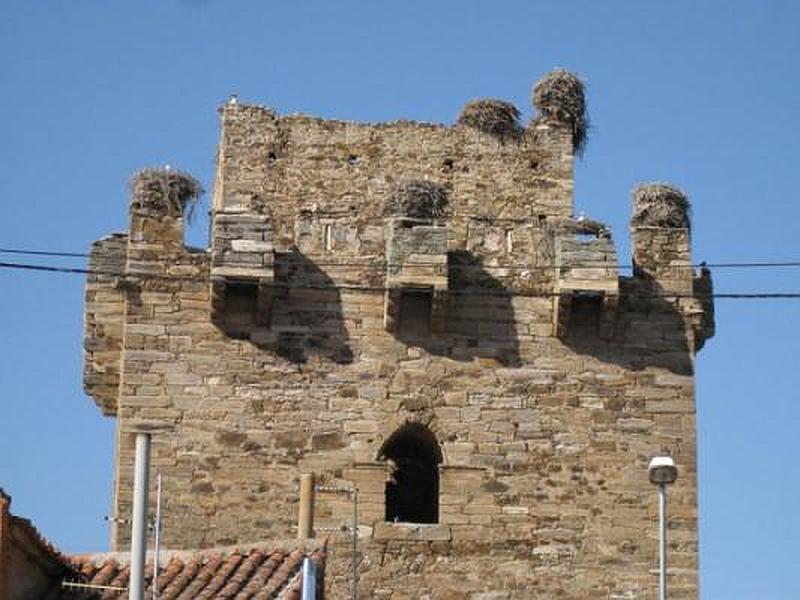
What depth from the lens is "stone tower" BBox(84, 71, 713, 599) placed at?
27.8m

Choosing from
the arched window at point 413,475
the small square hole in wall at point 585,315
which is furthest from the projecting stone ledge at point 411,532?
the small square hole in wall at point 585,315

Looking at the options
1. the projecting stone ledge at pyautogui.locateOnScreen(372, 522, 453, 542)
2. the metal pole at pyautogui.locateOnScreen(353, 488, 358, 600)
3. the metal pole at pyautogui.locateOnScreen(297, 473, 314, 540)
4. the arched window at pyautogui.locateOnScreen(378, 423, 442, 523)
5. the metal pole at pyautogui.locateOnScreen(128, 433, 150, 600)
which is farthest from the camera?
the arched window at pyautogui.locateOnScreen(378, 423, 442, 523)

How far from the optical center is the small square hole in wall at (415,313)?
28703 mm

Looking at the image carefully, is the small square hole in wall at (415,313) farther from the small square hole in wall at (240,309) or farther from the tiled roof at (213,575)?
the tiled roof at (213,575)

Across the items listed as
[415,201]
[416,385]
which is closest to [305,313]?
[416,385]

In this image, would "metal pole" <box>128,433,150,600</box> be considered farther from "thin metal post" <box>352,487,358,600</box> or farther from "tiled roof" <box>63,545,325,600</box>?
"thin metal post" <box>352,487,358,600</box>

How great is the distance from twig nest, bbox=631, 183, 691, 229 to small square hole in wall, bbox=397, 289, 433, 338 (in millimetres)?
2580

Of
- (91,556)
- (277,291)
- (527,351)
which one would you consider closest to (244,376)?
(277,291)

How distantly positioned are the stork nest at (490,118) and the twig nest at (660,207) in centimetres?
271

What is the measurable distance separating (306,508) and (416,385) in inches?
72.4

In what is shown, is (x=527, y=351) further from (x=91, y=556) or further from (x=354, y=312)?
(x=91, y=556)

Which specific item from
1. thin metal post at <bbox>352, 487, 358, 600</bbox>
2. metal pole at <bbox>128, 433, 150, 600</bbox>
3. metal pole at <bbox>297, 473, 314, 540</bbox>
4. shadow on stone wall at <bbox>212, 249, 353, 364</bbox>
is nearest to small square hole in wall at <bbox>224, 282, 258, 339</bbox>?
Answer: shadow on stone wall at <bbox>212, 249, 353, 364</bbox>

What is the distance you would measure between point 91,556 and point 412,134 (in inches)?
385

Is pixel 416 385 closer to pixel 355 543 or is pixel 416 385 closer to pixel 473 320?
pixel 473 320
